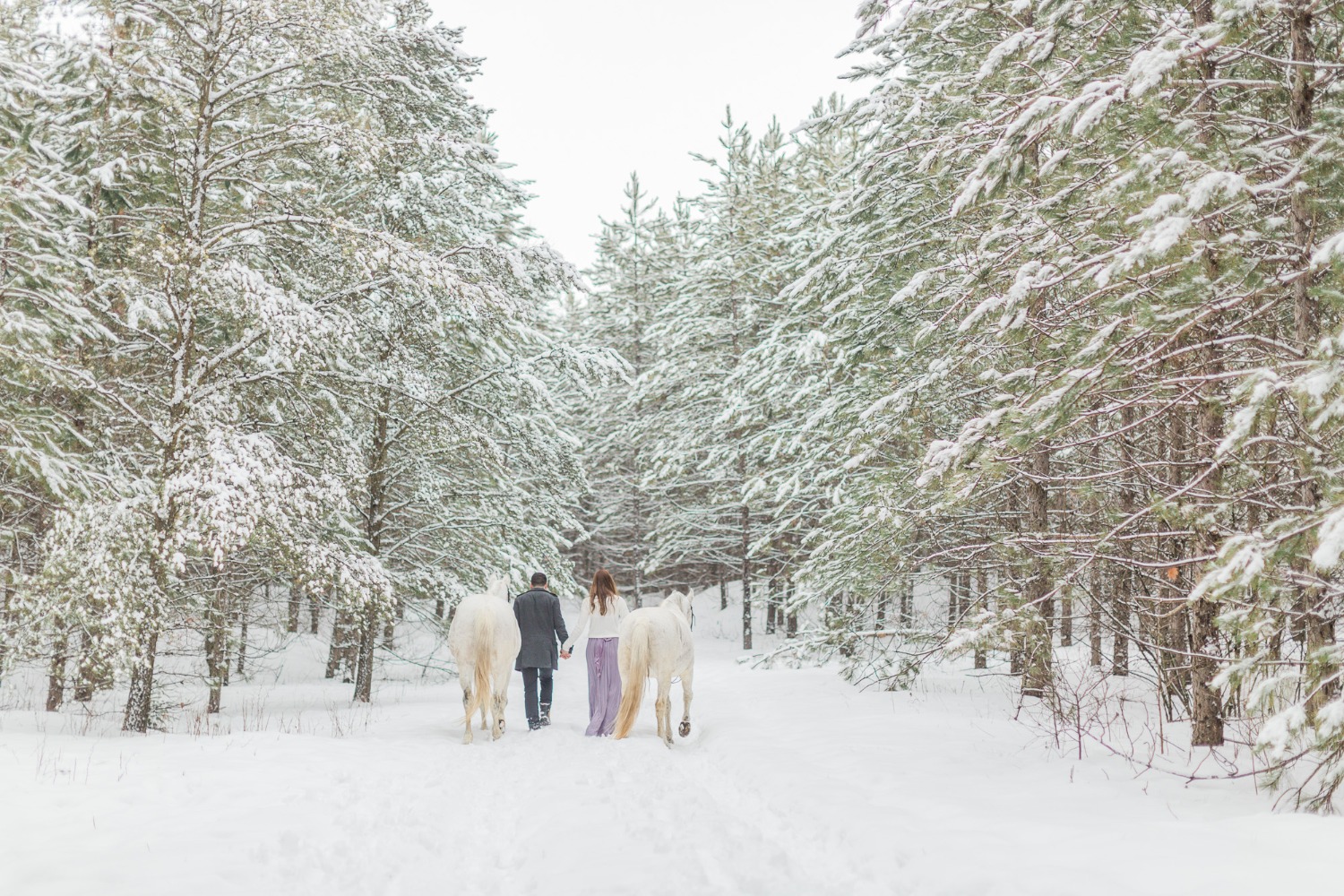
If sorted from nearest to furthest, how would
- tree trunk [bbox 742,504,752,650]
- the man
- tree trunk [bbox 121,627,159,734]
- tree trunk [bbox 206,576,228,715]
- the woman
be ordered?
tree trunk [bbox 121,627,159,734], tree trunk [bbox 206,576,228,715], the woman, the man, tree trunk [bbox 742,504,752,650]

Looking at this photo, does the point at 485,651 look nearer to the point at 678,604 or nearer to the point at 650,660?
the point at 650,660

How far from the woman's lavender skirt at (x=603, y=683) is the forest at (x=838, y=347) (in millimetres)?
2532

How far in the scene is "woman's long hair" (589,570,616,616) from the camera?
10.0 metres

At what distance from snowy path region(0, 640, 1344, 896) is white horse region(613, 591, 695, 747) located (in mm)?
879

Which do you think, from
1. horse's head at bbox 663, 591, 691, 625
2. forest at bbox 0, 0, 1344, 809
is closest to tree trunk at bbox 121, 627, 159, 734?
forest at bbox 0, 0, 1344, 809

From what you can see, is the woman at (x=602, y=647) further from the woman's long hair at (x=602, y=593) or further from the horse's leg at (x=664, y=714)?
the horse's leg at (x=664, y=714)

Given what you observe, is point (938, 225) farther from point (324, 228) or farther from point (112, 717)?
point (112, 717)

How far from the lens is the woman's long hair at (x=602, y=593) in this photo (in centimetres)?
1001

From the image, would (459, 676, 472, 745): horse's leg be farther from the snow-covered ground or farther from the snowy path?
the snowy path

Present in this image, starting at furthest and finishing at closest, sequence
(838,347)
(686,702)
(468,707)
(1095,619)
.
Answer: (838,347) → (686,702) → (468,707) → (1095,619)

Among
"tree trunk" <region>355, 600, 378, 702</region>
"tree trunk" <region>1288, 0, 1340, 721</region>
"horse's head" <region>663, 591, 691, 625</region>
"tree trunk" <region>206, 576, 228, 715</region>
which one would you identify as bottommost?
"tree trunk" <region>355, 600, 378, 702</region>

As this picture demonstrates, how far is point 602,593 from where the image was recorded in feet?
32.9

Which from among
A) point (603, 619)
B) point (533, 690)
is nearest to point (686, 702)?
point (603, 619)

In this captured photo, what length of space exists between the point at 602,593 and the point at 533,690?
57.2 inches
